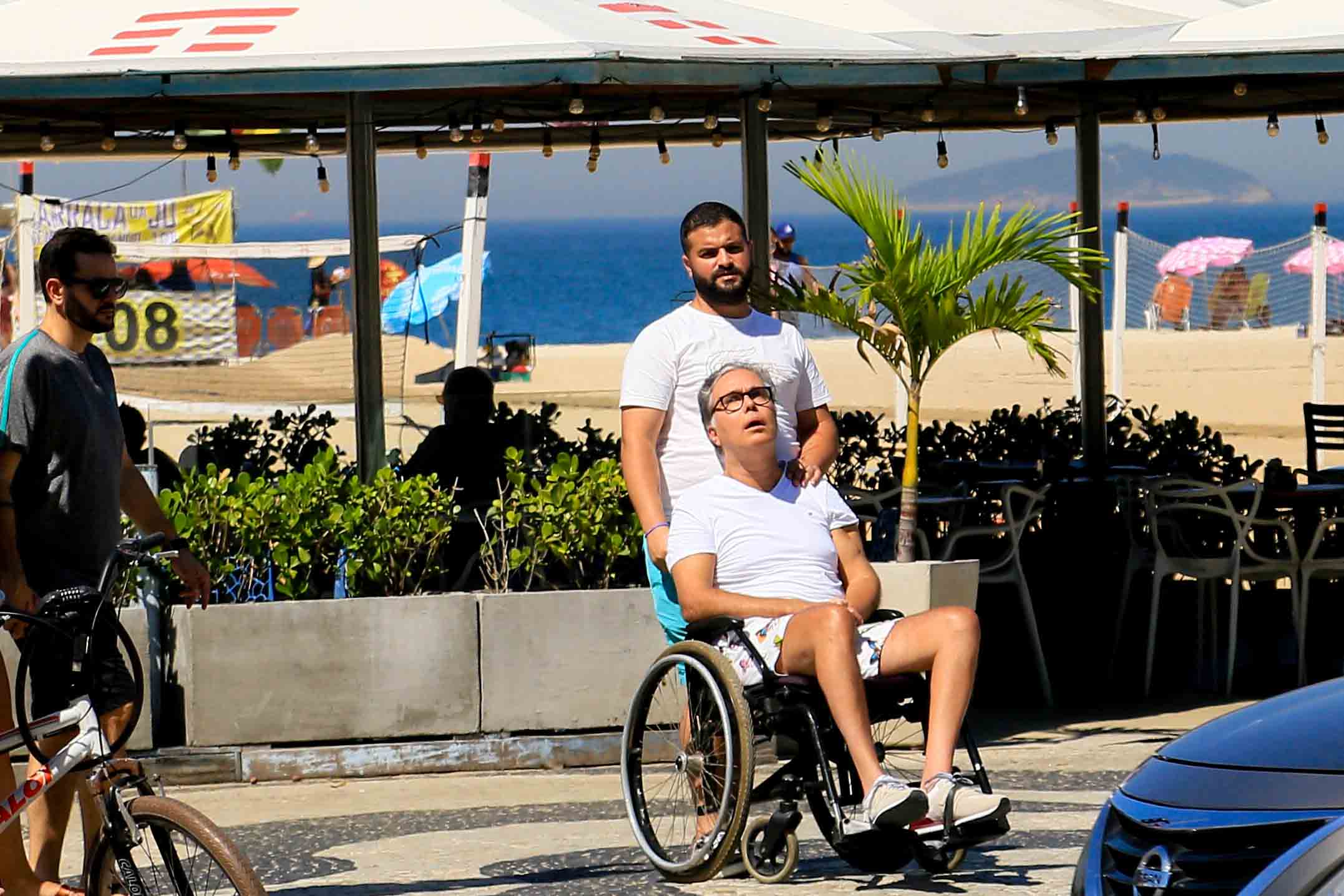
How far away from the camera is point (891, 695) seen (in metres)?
5.70

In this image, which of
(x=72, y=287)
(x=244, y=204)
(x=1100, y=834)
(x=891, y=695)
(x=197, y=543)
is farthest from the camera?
(x=244, y=204)

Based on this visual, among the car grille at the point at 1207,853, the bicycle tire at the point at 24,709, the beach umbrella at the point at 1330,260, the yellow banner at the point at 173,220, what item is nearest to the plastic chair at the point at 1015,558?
the bicycle tire at the point at 24,709

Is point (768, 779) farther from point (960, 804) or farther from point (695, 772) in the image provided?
point (960, 804)

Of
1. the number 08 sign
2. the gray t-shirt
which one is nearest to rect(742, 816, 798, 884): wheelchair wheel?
the gray t-shirt

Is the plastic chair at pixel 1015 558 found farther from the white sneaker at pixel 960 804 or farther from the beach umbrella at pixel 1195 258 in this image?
the beach umbrella at pixel 1195 258

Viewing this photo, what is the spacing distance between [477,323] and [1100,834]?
1663cm

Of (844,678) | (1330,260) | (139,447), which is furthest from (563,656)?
(1330,260)

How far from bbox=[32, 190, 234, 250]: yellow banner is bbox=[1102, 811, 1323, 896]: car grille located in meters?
32.0

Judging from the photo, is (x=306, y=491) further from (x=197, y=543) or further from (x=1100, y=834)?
(x=1100, y=834)

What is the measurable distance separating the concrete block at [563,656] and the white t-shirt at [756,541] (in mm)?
1866

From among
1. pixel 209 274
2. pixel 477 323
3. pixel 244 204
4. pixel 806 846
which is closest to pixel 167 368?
pixel 209 274

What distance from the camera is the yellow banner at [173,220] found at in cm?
3559

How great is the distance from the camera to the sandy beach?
97.7ft

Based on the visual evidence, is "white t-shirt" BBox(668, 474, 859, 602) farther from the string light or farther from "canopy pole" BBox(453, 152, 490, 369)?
"canopy pole" BBox(453, 152, 490, 369)
